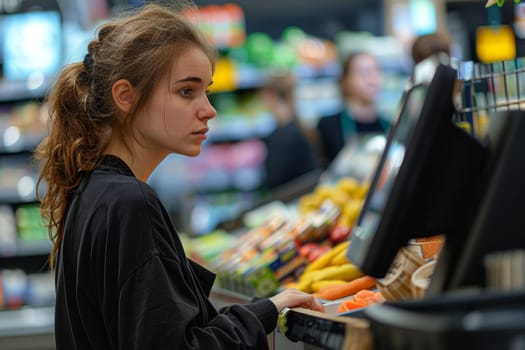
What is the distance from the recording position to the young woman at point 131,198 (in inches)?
66.4

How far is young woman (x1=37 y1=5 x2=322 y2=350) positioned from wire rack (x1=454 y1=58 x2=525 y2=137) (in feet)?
1.80

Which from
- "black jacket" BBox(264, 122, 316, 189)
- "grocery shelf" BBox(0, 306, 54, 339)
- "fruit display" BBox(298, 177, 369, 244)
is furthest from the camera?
"black jacket" BBox(264, 122, 316, 189)

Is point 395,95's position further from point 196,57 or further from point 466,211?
point 466,211

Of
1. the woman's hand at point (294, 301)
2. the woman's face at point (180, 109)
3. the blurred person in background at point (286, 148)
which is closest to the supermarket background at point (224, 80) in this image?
the blurred person in background at point (286, 148)

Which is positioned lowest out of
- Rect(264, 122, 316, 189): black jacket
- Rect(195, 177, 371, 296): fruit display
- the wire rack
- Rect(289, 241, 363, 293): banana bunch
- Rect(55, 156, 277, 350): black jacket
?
Rect(264, 122, 316, 189): black jacket

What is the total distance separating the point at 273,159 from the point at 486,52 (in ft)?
16.2

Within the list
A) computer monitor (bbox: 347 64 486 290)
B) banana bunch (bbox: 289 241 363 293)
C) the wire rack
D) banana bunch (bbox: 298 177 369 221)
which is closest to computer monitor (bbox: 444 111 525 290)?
computer monitor (bbox: 347 64 486 290)

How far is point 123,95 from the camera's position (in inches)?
77.9

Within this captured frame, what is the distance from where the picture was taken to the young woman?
1.69m

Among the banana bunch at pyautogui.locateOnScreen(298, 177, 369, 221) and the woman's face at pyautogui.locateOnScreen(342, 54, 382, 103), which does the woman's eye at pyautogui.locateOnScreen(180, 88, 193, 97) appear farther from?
the woman's face at pyautogui.locateOnScreen(342, 54, 382, 103)

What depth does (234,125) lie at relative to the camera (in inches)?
329

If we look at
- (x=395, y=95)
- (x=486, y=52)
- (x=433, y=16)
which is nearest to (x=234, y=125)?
(x=395, y=95)

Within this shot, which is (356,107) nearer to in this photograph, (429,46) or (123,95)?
(429,46)

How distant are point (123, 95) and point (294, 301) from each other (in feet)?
2.04
